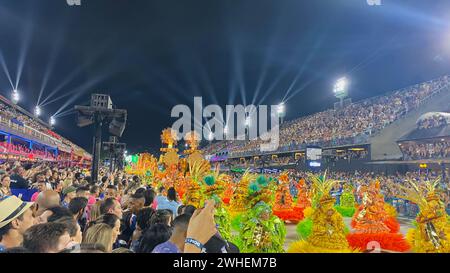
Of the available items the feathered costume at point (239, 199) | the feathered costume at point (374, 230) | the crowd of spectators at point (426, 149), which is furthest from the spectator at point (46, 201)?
the crowd of spectators at point (426, 149)

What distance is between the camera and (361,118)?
3347 centimetres

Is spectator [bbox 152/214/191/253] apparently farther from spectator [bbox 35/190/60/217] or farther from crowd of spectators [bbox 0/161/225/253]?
spectator [bbox 35/190/60/217]

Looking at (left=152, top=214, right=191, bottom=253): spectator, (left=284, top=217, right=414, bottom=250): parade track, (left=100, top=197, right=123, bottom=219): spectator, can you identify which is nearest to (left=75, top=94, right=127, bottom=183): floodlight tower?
(left=100, top=197, right=123, bottom=219): spectator

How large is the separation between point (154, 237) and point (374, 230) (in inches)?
279

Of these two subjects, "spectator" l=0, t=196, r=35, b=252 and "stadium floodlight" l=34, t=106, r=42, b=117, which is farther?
"stadium floodlight" l=34, t=106, r=42, b=117

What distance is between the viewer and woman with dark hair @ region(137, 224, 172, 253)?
106 inches

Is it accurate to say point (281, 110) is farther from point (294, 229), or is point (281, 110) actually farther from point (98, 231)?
point (98, 231)

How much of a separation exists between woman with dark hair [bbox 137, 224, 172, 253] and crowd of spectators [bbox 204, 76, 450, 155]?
2642 cm

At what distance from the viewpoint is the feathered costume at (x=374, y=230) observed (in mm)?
7512

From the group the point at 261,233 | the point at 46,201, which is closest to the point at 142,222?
the point at 46,201
